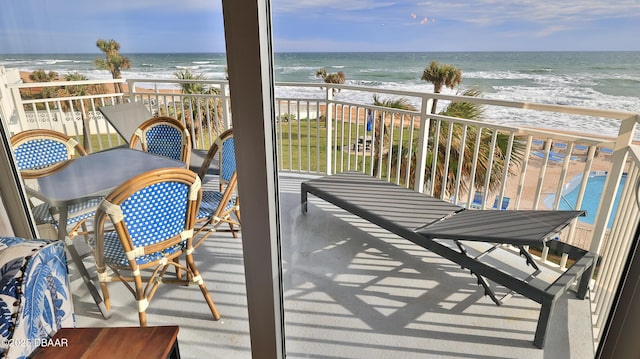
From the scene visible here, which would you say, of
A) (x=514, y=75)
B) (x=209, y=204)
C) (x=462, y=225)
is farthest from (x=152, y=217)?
(x=514, y=75)

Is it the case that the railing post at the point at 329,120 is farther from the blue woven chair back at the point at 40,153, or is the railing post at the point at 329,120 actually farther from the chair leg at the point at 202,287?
the blue woven chair back at the point at 40,153

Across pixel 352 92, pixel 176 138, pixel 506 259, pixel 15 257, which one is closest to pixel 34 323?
pixel 15 257

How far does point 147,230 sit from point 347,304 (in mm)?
1162

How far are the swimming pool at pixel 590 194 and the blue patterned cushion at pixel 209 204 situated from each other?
173cm

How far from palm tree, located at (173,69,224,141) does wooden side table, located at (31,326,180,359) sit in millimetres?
810

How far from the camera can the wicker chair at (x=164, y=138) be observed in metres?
1.84

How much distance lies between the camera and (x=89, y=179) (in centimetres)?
197

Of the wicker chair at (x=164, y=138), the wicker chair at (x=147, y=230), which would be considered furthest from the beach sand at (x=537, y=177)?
the wicker chair at (x=164, y=138)

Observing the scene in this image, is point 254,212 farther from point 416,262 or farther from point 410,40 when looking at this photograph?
point 416,262

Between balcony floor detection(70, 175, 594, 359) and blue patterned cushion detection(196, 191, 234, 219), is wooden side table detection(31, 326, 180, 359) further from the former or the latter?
blue patterned cushion detection(196, 191, 234, 219)

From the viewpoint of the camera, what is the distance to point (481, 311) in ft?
5.67

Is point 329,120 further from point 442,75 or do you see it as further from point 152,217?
point 152,217

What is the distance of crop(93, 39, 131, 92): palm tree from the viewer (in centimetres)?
154

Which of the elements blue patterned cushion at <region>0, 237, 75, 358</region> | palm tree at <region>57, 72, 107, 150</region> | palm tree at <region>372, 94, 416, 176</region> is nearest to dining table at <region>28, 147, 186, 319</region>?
palm tree at <region>57, 72, 107, 150</region>
